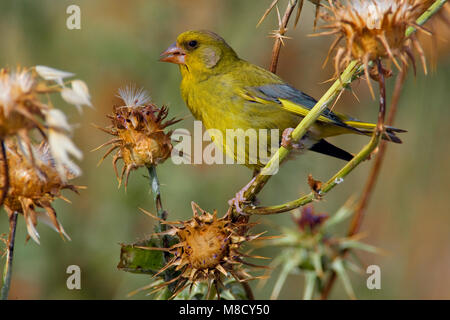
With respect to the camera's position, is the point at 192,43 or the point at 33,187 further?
the point at 192,43

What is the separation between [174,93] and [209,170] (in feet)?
2.66

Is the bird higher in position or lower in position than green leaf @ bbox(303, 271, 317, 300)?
higher

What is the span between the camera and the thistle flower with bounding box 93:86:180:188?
8.04 feet

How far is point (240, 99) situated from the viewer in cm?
379

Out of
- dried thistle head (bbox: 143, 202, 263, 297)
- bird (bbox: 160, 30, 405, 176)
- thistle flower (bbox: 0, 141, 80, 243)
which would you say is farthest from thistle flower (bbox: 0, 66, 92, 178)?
bird (bbox: 160, 30, 405, 176)

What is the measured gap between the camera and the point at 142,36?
5398mm

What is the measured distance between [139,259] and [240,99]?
1720mm

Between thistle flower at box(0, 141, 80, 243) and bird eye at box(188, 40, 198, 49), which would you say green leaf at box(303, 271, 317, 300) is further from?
bird eye at box(188, 40, 198, 49)

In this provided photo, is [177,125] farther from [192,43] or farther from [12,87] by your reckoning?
[12,87]

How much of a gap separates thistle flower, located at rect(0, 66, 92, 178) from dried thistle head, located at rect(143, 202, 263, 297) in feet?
2.42

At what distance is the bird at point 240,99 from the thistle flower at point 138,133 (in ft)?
3.14

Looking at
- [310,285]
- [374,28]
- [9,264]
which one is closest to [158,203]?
[9,264]

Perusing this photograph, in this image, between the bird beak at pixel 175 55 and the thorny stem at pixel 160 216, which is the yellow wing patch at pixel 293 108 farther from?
the thorny stem at pixel 160 216

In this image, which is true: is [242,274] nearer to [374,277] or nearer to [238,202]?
[238,202]
